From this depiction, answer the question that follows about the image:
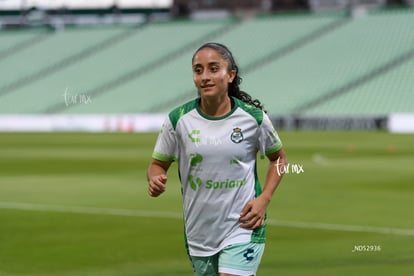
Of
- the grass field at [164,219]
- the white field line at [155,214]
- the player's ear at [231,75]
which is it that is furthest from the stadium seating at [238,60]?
the player's ear at [231,75]

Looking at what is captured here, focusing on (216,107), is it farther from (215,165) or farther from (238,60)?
(238,60)

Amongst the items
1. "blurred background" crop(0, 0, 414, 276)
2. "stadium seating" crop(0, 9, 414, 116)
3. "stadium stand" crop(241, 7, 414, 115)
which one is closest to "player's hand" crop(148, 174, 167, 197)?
"blurred background" crop(0, 0, 414, 276)

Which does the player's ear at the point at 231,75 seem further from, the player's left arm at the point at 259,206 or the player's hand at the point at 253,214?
the player's hand at the point at 253,214

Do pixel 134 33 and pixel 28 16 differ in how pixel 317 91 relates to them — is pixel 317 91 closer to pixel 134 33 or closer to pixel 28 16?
pixel 134 33

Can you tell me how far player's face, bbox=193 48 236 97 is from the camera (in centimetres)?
636

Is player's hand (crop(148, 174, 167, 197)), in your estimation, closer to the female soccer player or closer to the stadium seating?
the female soccer player

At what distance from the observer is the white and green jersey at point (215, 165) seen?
21.3 feet

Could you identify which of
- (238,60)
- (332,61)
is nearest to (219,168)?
(332,61)

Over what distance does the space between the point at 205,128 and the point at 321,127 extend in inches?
1719

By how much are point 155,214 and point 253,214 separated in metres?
10.1

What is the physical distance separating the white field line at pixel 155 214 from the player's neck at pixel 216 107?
25.3ft

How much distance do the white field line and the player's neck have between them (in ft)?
25.3

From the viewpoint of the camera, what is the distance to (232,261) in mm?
6469

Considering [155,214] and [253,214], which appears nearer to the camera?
[253,214]
